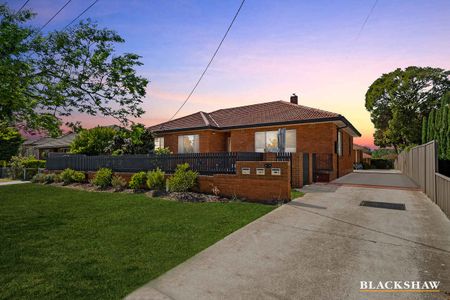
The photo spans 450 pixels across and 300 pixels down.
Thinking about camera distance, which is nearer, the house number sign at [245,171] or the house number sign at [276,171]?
the house number sign at [276,171]

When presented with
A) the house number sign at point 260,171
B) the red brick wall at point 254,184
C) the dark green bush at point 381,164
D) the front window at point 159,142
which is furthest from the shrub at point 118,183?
the dark green bush at point 381,164

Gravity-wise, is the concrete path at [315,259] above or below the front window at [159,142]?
below

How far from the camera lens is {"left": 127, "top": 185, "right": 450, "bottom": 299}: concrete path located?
3.14 metres

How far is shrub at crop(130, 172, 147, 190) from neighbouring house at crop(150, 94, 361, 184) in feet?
21.4

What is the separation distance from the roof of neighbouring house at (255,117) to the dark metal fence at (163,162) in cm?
629

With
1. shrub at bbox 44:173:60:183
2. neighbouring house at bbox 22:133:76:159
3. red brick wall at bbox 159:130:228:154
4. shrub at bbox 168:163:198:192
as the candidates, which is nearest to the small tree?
shrub at bbox 168:163:198:192

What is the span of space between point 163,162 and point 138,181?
1.54 metres

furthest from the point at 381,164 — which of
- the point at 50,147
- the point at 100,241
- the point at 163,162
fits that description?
the point at 50,147

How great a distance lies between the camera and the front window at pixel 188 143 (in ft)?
67.7

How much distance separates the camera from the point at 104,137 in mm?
22359

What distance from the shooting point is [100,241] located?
5102 millimetres

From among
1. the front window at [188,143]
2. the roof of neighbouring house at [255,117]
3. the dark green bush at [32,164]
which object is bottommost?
the dark green bush at [32,164]

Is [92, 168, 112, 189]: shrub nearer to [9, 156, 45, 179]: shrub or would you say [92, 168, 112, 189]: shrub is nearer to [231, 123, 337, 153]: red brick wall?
[231, 123, 337, 153]: red brick wall

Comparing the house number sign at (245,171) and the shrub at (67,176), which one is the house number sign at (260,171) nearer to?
the house number sign at (245,171)
